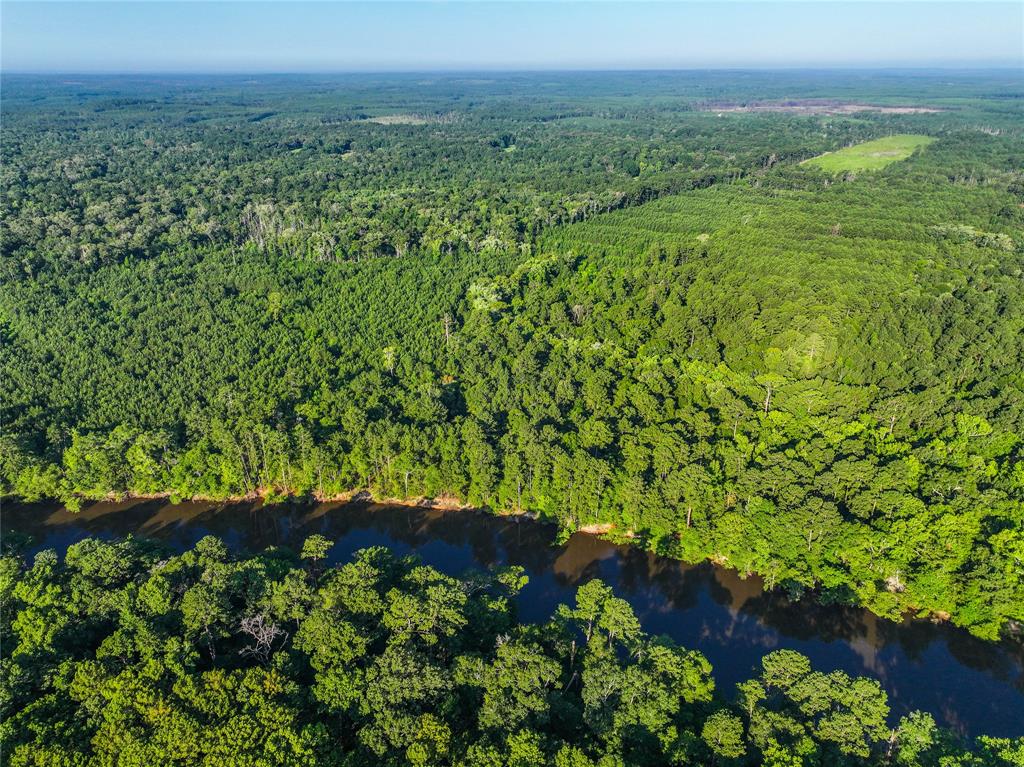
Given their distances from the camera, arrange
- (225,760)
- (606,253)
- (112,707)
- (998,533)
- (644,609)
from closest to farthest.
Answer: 1. (225,760)
2. (112,707)
3. (998,533)
4. (644,609)
5. (606,253)

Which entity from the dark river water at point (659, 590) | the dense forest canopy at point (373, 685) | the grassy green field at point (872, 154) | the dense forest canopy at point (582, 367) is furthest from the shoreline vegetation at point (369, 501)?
the grassy green field at point (872, 154)

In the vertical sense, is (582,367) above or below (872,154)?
below

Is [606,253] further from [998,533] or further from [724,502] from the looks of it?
[998,533]

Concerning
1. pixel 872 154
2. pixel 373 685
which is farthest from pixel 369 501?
pixel 872 154

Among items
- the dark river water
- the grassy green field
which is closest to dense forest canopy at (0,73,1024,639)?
the dark river water

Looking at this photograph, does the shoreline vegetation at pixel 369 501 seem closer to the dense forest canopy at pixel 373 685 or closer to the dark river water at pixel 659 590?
the dark river water at pixel 659 590

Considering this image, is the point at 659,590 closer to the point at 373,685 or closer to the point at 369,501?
the point at 373,685

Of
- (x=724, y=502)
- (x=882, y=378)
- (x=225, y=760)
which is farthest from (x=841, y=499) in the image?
(x=225, y=760)
